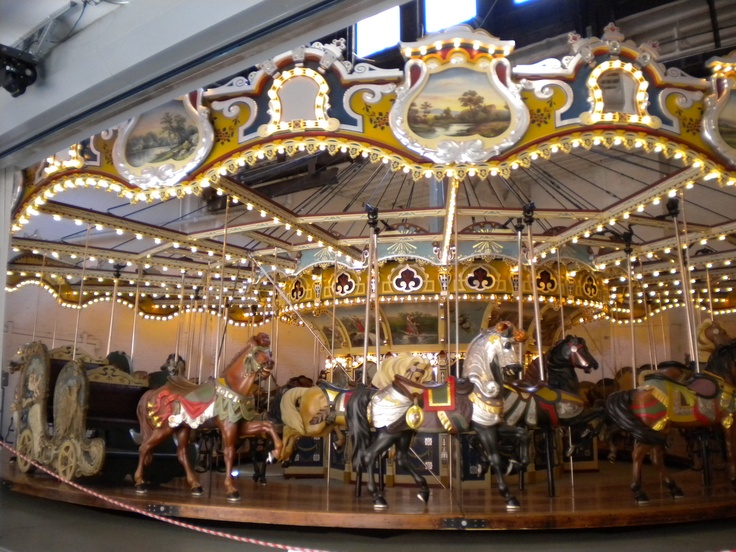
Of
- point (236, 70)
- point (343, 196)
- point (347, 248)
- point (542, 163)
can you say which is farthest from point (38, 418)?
point (542, 163)

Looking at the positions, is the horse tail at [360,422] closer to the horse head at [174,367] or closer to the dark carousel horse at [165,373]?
the dark carousel horse at [165,373]

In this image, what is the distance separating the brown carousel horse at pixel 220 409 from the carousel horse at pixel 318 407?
0.94m

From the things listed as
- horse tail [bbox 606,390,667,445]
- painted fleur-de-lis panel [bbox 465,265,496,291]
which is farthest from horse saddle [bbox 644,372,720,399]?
painted fleur-de-lis panel [bbox 465,265,496,291]

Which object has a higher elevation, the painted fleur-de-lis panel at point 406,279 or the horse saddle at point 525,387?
the painted fleur-de-lis panel at point 406,279

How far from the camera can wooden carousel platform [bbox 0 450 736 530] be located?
5.40m

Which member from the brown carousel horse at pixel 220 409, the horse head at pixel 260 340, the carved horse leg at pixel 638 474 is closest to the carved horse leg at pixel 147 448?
the brown carousel horse at pixel 220 409

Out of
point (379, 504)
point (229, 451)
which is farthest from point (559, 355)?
point (229, 451)

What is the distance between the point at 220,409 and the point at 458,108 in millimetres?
3410

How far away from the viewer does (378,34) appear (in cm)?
1612

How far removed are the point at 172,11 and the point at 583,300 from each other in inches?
313

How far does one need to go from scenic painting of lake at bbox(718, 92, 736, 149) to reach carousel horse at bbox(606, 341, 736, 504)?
7.42 ft

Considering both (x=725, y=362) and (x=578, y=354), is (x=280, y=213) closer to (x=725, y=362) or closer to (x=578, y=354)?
(x=578, y=354)

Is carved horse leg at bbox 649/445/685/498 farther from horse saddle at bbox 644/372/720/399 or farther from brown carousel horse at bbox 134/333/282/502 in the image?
brown carousel horse at bbox 134/333/282/502

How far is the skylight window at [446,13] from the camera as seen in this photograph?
14703 mm
